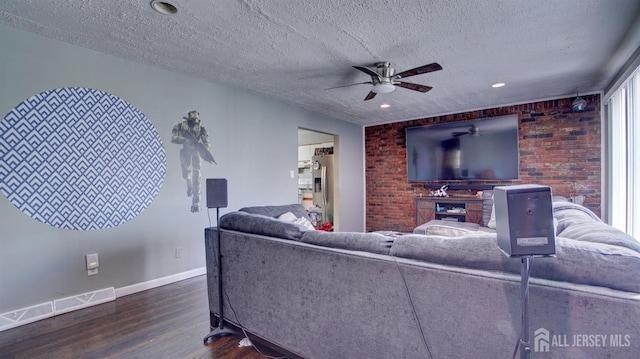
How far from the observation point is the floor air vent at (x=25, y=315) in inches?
87.4

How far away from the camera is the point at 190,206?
3432 mm

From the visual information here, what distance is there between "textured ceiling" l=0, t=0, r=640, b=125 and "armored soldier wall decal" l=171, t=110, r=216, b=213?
1.87 ft

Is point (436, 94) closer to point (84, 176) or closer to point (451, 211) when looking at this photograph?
point (451, 211)

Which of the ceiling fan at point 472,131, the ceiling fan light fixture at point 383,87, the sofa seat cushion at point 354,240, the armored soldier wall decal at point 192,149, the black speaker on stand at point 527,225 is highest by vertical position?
the ceiling fan light fixture at point 383,87

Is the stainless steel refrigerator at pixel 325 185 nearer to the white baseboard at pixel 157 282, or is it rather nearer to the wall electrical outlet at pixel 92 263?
the white baseboard at pixel 157 282

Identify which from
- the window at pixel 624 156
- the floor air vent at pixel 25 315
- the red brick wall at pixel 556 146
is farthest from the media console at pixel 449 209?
the floor air vent at pixel 25 315

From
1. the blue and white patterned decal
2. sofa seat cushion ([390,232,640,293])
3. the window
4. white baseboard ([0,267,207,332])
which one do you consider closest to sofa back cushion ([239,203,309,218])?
the blue and white patterned decal

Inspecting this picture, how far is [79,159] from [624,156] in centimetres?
572

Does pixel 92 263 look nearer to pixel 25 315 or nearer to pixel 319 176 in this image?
pixel 25 315

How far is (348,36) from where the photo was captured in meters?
2.47

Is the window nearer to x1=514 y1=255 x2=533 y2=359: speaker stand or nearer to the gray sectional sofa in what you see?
the gray sectional sofa

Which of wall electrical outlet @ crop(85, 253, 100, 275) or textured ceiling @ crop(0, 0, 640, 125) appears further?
wall electrical outlet @ crop(85, 253, 100, 275)

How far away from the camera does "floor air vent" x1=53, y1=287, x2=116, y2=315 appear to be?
2.48 metres

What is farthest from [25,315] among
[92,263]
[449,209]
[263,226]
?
[449,209]
